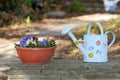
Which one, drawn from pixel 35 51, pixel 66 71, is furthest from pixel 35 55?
pixel 66 71

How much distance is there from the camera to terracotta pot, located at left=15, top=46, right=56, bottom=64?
3.36 m

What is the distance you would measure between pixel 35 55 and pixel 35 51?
0.03 m

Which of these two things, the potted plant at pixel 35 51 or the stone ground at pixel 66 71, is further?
the potted plant at pixel 35 51

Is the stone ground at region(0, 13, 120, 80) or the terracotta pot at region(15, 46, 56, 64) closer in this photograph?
the stone ground at region(0, 13, 120, 80)

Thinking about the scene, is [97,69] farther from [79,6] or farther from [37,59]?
[79,6]

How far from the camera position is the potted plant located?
3.36 meters

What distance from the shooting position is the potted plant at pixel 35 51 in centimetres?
336

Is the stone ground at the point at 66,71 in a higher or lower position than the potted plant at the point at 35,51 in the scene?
lower

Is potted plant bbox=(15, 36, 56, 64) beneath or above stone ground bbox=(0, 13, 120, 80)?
above

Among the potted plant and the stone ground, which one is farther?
the potted plant

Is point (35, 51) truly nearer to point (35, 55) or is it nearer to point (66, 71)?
point (35, 55)

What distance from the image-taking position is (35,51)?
3.36 meters

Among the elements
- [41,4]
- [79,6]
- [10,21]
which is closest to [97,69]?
[10,21]

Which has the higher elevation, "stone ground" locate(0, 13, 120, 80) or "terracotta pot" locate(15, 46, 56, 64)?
"terracotta pot" locate(15, 46, 56, 64)
